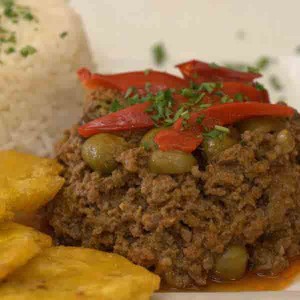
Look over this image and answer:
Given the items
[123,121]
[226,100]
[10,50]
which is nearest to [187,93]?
[226,100]

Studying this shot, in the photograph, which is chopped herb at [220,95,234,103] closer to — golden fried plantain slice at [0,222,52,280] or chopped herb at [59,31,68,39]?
golden fried plantain slice at [0,222,52,280]

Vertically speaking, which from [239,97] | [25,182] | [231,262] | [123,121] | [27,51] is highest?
[27,51]

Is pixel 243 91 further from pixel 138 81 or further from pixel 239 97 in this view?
pixel 138 81

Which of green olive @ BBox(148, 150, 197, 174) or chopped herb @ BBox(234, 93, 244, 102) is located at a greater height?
chopped herb @ BBox(234, 93, 244, 102)

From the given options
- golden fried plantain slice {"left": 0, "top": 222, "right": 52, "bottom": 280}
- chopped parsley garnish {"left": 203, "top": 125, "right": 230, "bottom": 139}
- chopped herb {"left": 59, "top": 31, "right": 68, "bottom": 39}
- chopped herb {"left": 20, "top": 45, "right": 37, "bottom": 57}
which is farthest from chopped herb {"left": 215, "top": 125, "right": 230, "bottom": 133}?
chopped herb {"left": 59, "top": 31, "right": 68, "bottom": 39}

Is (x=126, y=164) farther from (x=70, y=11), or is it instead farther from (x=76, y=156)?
(x=70, y=11)

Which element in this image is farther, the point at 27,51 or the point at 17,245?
the point at 27,51

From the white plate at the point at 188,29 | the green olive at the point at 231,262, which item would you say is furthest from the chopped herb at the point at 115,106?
the white plate at the point at 188,29

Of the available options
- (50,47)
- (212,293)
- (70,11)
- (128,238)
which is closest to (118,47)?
(70,11)
